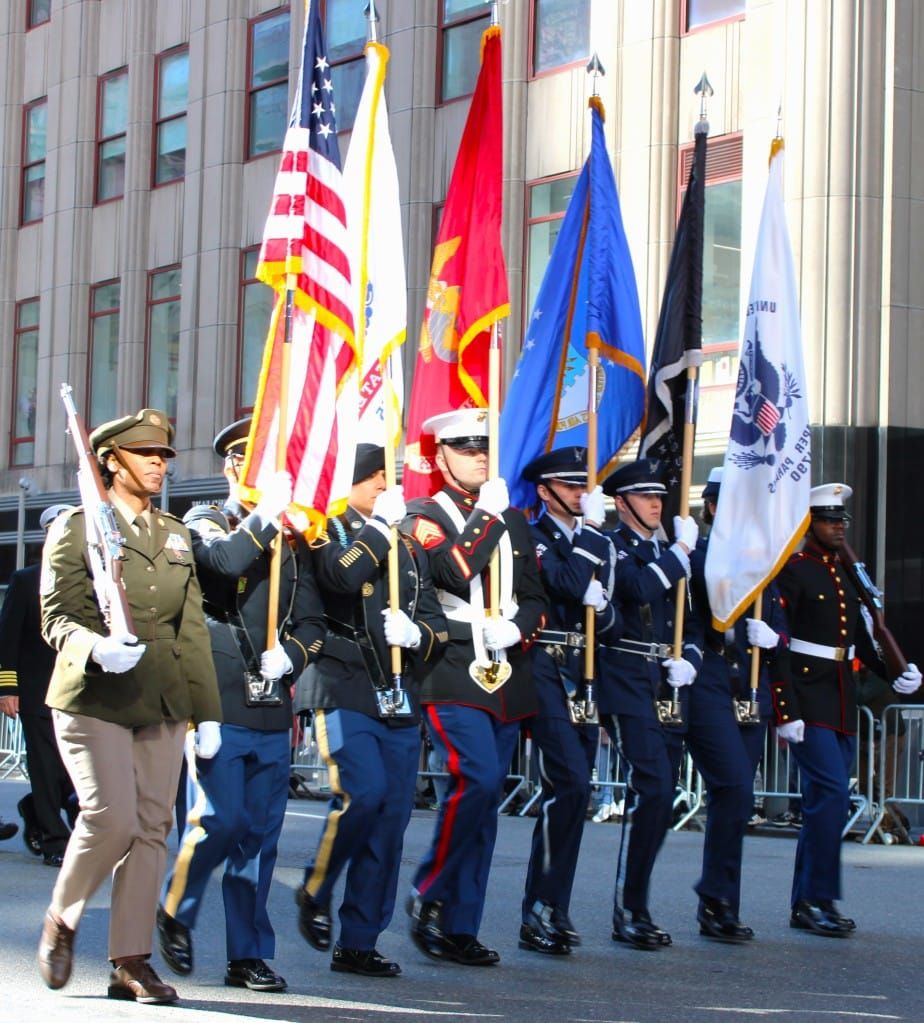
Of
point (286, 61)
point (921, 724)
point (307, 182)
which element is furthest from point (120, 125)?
point (307, 182)

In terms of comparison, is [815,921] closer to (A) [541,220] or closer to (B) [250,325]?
(A) [541,220]

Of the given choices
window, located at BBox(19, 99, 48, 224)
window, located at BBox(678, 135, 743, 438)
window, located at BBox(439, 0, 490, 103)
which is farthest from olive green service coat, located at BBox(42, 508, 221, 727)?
window, located at BBox(19, 99, 48, 224)

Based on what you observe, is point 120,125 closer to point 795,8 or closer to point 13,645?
point 795,8

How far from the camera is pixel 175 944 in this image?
23.7ft

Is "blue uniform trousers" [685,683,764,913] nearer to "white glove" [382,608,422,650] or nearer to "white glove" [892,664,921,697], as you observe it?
"white glove" [892,664,921,697]

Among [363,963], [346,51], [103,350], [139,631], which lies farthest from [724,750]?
[103,350]

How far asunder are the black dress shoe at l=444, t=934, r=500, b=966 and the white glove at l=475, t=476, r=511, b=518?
5.62 ft

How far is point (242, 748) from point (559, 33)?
52.5ft

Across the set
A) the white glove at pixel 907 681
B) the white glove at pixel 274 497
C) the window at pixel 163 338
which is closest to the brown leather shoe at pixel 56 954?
the white glove at pixel 274 497

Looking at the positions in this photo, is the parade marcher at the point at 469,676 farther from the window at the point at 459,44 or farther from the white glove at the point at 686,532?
the window at the point at 459,44

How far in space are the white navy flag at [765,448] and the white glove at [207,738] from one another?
313 centimetres

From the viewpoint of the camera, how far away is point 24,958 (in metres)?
7.89

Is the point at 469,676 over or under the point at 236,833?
over

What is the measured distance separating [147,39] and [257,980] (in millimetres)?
23367
